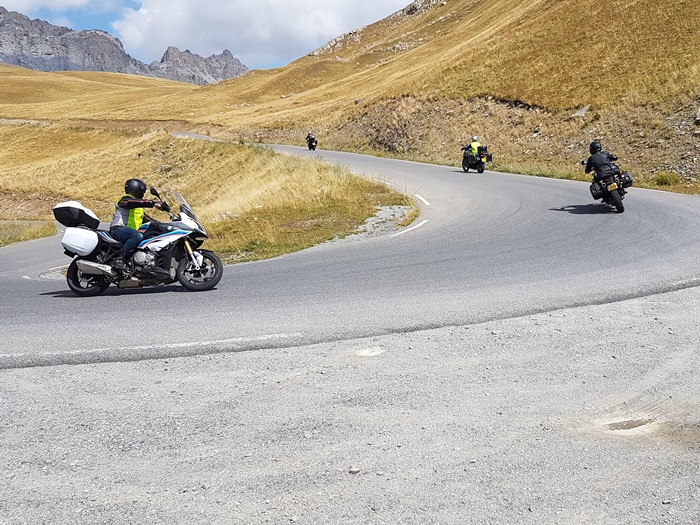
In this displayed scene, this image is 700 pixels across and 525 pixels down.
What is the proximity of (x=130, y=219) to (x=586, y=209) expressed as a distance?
37.0ft

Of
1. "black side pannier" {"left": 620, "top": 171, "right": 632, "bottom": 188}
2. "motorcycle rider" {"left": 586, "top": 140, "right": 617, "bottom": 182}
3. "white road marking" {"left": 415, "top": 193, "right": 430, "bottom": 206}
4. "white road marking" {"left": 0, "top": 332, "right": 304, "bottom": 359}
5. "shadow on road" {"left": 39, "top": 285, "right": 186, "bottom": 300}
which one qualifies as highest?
"motorcycle rider" {"left": 586, "top": 140, "right": 617, "bottom": 182}

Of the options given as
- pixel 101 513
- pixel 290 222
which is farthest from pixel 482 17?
pixel 101 513

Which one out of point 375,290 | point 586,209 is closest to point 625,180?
point 586,209

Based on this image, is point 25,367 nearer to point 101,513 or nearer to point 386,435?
point 101,513

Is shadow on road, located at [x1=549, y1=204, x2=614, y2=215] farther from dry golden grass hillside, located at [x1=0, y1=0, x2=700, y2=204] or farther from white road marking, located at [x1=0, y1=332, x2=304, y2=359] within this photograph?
white road marking, located at [x1=0, y1=332, x2=304, y2=359]

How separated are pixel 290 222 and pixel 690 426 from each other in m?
12.9

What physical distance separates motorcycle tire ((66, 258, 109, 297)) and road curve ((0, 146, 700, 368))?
8.1 inches

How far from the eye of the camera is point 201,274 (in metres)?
9.23

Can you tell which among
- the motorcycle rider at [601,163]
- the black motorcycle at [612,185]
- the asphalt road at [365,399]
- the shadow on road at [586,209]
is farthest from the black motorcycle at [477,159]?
the asphalt road at [365,399]

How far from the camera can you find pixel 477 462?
3838 mm

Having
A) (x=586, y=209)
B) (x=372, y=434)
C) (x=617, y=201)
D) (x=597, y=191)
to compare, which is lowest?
(x=372, y=434)

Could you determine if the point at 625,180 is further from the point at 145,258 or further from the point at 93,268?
the point at 93,268

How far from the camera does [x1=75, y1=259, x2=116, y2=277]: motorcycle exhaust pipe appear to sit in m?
8.98

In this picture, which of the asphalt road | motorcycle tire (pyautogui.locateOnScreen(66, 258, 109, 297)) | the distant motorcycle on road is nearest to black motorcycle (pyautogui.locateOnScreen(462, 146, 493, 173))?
the distant motorcycle on road
